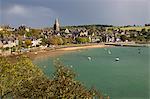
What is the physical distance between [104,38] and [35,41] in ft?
154

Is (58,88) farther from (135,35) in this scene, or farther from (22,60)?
(135,35)

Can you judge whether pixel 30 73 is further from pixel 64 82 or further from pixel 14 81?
pixel 64 82

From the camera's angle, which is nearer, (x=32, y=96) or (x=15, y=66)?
(x=32, y=96)

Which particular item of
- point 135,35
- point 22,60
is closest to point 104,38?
point 135,35

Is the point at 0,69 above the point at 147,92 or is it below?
above

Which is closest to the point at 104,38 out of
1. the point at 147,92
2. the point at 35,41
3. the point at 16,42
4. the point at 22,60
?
the point at 35,41

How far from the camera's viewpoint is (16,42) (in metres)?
81.9

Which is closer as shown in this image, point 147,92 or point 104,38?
point 147,92

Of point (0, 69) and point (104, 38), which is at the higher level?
point (0, 69)

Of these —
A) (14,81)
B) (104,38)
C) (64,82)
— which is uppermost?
(64,82)

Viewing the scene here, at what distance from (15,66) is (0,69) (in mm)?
557

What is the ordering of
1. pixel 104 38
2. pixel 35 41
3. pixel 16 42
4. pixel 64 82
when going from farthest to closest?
1. pixel 104 38
2. pixel 35 41
3. pixel 16 42
4. pixel 64 82

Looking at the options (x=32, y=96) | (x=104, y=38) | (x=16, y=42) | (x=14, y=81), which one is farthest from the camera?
(x=104, y=38)

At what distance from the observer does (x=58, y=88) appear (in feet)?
25.7
